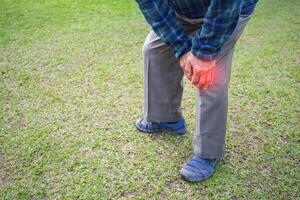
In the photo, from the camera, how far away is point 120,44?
146 inches

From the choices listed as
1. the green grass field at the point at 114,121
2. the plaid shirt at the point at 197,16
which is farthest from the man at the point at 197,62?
the green grass field at the point at 114,121

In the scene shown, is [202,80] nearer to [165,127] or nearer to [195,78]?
[195,78]

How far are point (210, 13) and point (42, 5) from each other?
3888mm

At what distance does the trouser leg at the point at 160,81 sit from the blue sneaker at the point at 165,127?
5 cm

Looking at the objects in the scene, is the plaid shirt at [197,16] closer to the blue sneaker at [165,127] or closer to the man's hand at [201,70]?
the man's hand at [201,70]

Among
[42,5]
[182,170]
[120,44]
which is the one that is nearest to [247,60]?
[120,44]

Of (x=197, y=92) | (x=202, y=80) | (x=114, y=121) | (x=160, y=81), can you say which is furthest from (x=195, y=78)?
(x=114, y=121)

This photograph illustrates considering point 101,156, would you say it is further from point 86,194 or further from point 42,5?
point 42,5

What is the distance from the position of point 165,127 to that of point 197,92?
56 centimetres

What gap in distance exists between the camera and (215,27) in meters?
1.47

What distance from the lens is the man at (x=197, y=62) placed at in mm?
1514

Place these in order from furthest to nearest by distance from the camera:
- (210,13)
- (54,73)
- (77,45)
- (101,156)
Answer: (77,45)
(54,73)
(101,156)
(210,13)

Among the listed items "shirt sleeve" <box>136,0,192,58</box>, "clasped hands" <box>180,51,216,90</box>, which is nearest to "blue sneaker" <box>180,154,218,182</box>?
"clasped hands" <box>180,51,216,90</box>

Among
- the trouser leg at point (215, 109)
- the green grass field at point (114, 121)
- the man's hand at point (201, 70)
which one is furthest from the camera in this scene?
the green grass field at point (114, 121)
